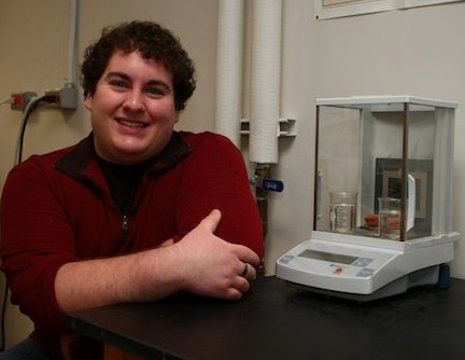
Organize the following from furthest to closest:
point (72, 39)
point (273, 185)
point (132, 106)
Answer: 1. point (72, 39)
2. point (273, 185)
3. point (132, 106)

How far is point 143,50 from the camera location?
1354mm

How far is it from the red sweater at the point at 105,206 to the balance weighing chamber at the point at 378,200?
17cm

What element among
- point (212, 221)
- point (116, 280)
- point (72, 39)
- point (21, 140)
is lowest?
point (116, 280)

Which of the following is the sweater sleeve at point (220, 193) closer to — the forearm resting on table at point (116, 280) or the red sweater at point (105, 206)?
the red sweater at point (105, 206)

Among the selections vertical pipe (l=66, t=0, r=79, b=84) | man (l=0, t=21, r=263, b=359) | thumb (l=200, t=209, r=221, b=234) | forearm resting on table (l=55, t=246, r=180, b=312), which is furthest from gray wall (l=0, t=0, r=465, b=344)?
forearm resting on table (l=55, t=246, r=180, b=312)

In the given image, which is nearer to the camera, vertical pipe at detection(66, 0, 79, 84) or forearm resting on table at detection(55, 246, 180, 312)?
forearm resting on table at detection(55, 246, 180, 312)

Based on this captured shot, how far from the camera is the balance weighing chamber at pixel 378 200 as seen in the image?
1092mm

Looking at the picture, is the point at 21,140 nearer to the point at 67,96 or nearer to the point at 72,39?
the point at 67,96

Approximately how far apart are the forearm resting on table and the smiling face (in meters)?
0.35

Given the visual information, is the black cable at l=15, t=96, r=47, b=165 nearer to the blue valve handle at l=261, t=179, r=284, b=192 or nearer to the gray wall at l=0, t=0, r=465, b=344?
the gray wall at l=0, t=0, r=465, b=344

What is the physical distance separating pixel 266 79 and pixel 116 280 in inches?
28.4

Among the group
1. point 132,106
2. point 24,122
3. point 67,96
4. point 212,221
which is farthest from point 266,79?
point 24,122

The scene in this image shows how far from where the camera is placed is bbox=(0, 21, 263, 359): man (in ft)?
3.84

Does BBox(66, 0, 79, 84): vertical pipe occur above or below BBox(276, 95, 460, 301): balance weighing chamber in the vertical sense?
above
